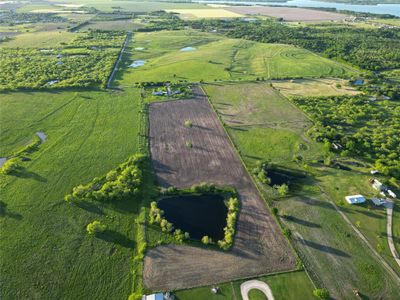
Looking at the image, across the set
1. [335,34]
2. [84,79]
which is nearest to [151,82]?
[84,79]

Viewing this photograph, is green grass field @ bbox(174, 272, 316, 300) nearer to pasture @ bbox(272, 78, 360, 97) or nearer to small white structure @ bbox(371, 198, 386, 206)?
small white structure @ bbox(371, 198, 386, 206)

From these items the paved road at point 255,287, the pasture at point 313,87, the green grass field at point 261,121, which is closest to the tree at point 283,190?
the green grass field at point 261,121

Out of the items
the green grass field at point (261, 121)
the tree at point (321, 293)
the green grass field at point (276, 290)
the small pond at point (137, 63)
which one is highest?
the small pond at point (137, 63)

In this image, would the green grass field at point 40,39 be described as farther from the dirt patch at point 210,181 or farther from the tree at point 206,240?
the tree at point 206,240

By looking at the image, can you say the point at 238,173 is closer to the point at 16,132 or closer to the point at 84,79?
the point at 16,132

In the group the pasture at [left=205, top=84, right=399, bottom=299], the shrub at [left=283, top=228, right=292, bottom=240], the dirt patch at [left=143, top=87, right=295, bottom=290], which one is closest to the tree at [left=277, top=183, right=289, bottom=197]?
the pasture at [left=205, top=84, right=399, bottom=299]

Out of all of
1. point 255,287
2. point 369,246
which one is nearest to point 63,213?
point 255,287
